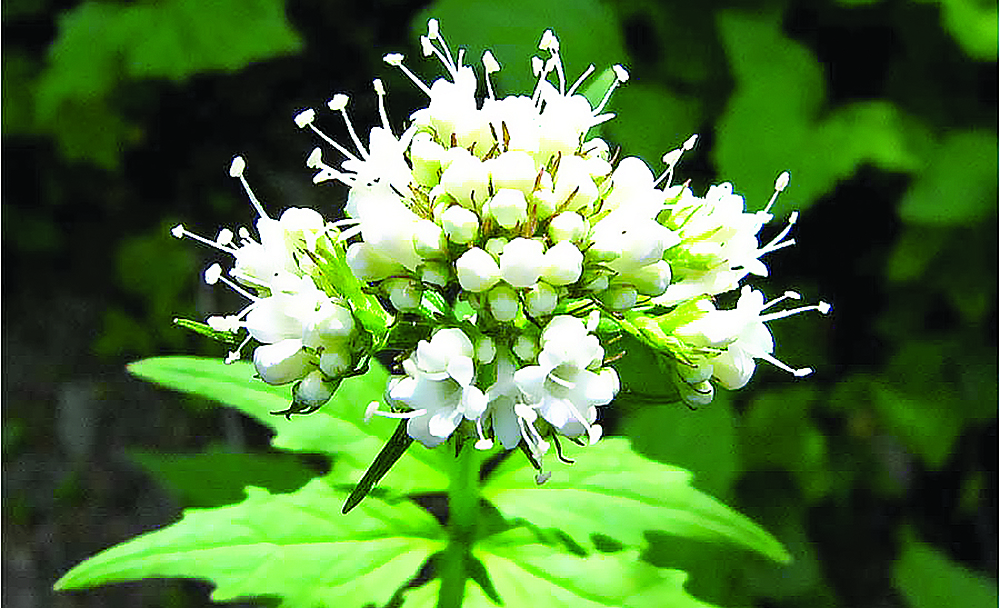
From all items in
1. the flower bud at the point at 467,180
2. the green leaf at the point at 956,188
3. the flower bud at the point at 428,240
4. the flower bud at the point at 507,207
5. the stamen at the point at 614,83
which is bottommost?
the flower bud at the point at 428,240

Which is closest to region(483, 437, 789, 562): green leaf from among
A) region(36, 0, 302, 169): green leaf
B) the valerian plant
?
the valerian plant

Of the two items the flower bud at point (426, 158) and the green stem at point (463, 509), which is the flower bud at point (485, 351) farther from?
the green stem at point (463, 509)

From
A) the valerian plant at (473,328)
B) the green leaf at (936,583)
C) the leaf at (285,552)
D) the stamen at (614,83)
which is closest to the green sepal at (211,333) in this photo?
the valerian plant at (473,328)

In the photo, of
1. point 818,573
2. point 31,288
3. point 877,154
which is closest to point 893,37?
point 877,154

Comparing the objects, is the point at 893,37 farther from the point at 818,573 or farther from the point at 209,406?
the point at 209,406

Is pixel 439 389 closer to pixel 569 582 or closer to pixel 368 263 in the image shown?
pixel 368 263
